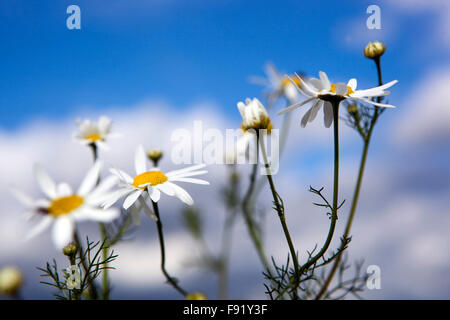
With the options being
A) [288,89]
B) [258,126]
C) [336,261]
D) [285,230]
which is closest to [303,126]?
[258,126]

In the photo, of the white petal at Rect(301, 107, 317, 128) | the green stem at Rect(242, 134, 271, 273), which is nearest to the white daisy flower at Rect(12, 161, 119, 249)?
the white petal at Rect(301, 107, 317, 128)

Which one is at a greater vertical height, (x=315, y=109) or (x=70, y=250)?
(x=315, y=109)

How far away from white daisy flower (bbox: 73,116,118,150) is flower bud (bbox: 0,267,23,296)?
33cm

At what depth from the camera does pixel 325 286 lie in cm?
81

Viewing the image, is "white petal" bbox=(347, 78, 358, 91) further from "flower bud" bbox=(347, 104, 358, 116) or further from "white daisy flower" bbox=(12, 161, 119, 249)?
"white daisy flower" bbox=(12, 161, 119, 249)

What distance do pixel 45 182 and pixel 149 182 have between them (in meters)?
0.20

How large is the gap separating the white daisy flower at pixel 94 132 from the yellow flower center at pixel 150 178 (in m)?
0.31

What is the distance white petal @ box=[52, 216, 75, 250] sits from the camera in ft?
1.36

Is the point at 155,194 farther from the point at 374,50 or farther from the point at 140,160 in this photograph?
the point at 374,50

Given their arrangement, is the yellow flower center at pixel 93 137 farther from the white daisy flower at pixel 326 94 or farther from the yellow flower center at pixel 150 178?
the white daisy flower at pixel 326 94

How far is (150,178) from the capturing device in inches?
27.7

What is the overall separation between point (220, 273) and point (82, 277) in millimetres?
787

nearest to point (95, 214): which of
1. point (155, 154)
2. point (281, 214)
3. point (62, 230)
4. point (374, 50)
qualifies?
point (62, 230)
